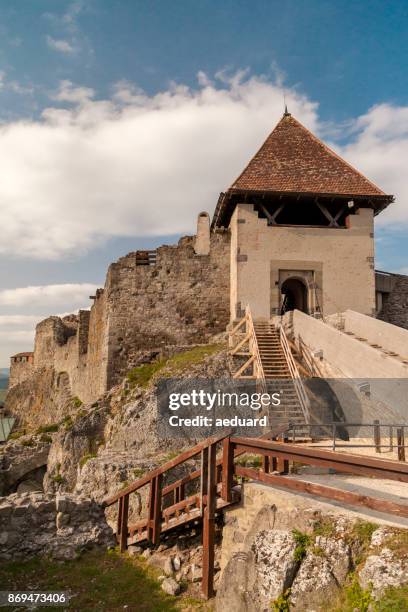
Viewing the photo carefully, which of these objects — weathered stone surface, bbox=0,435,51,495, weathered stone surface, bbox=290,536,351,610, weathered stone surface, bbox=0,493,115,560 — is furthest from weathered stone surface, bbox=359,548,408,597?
weathered stone surface, bbox=0,435,51,495

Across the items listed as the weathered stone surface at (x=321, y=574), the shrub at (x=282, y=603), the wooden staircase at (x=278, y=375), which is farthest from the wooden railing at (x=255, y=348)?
the shrub at (x=282, y=603)

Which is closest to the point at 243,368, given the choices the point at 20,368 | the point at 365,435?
the point at 365,435

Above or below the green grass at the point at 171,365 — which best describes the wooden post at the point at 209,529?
below

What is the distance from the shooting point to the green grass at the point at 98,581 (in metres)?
6.36

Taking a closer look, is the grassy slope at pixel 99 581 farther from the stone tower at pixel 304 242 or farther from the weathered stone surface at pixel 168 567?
the stone tower at pixel 304 242

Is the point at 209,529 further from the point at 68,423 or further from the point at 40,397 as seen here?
the point at 40,397

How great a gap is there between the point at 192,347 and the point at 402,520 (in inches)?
484

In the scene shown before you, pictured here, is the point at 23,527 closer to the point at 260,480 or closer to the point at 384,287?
the point at 260,480

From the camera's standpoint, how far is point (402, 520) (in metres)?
4.96

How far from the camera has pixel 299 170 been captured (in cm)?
1783

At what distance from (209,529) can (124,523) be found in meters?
2.27

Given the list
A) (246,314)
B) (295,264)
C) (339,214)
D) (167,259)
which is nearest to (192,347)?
(246,314)

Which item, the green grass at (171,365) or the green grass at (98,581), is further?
the green grass at (171,365)

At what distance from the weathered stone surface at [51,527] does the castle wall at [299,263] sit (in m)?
9.30
